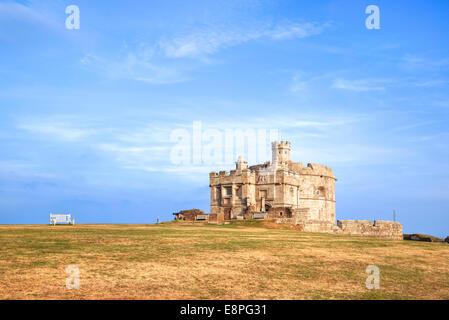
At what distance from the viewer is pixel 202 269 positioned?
51.8ft

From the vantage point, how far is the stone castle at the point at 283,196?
4662 centimetres

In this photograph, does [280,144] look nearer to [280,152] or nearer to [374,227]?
[280,152]

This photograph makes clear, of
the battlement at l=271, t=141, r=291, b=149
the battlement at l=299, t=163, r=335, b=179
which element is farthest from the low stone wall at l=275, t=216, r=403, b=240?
the battlement at l=271, t=141, r=291, b=149

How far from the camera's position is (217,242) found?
2283 cm

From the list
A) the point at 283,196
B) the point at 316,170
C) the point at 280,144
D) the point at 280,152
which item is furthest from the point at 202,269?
the point at 316,170

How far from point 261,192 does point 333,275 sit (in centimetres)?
4044

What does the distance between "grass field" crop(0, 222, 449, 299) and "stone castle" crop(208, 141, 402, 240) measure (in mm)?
21685

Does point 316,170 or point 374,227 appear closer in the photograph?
point 374,227

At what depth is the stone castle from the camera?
46.6m

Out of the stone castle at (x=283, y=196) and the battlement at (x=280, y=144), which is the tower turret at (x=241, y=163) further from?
the battlement at (x=280, y=144)

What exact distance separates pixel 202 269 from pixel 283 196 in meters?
40.5
